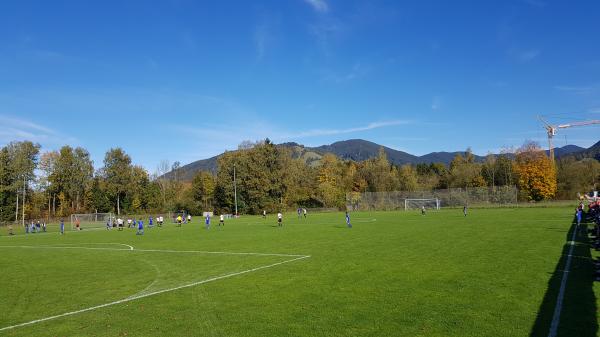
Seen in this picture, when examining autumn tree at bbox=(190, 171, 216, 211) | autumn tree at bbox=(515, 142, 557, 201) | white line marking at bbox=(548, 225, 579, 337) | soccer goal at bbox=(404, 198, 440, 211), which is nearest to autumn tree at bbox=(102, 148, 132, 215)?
autumn tree at bbox=(190, 171, 216, 211)

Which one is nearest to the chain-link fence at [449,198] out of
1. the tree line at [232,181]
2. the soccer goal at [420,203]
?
the soccer goal at [420,203]

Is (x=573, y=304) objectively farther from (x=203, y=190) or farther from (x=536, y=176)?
(x=203, y=190)

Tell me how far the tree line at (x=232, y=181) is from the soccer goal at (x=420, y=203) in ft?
63.0

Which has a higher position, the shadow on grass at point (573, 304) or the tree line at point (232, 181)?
the tree line at point (232, 181)

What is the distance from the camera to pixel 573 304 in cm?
845

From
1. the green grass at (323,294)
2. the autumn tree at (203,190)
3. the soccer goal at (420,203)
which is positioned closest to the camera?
the green grass at (323,294)

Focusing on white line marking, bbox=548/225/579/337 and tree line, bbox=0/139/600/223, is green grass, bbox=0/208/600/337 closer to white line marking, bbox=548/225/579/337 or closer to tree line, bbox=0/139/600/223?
white line marking, bbox=548/225/579/337

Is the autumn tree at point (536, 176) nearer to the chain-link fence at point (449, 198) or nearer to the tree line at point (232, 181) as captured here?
the tree line at point (232, 181)

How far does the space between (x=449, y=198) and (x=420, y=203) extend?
522cm

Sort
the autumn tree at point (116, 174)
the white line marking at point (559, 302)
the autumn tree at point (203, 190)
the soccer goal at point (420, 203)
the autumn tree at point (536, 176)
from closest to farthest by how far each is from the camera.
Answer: the white line marking at point (559, 302) → the soccer goal at point (420, 203) → the autumn tree at point (536, 176) → the autumn tree at point (116, 174) → the autumn tree at point (203, 190)

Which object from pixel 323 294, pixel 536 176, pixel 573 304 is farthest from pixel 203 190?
pixel 573 304

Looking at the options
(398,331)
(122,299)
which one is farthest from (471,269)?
(122,299)

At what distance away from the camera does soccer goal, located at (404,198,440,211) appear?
7564 centimetres

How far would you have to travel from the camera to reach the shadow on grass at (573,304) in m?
6.98
